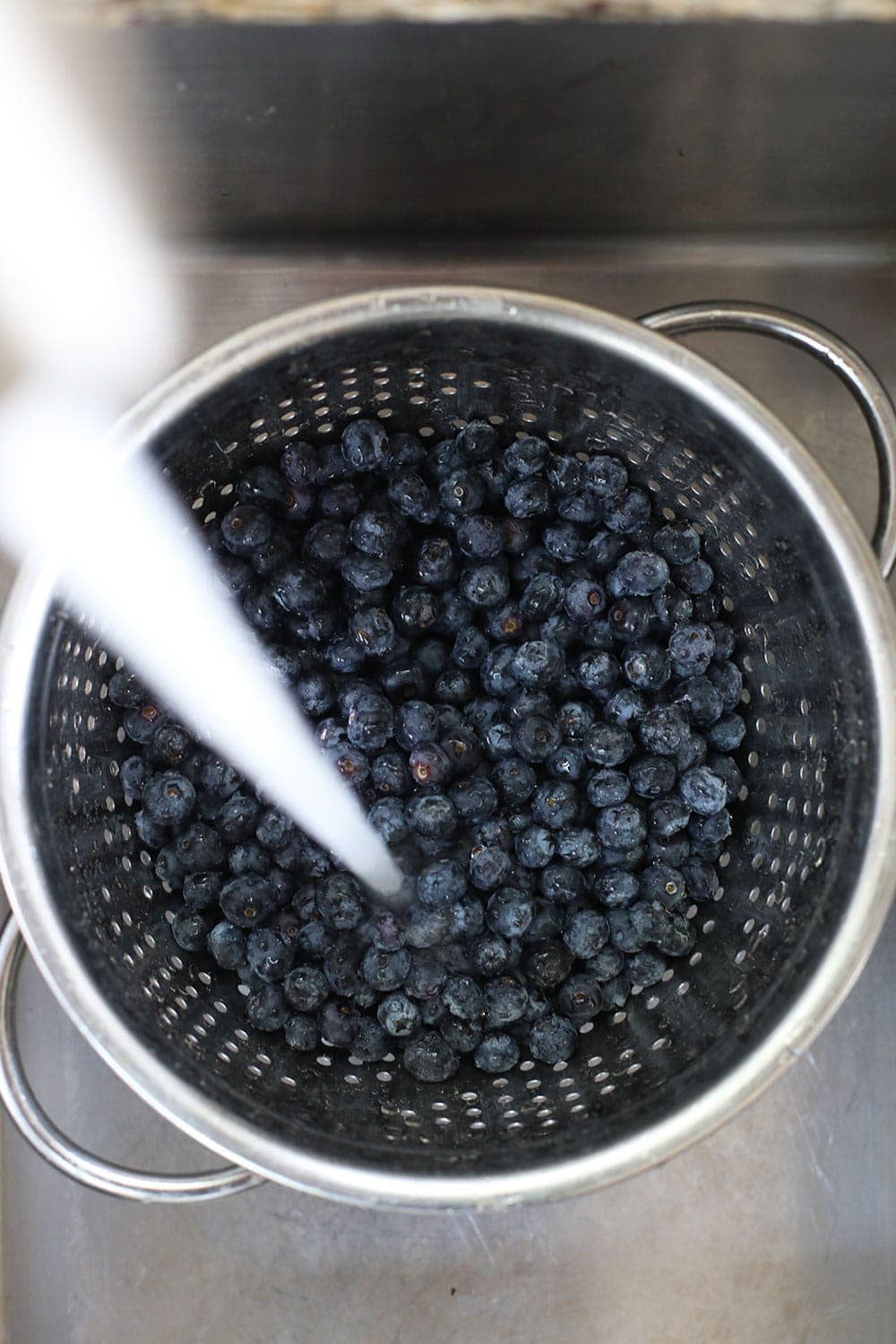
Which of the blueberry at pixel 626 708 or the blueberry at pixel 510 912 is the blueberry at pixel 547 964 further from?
the blueberry at pixel 626 708

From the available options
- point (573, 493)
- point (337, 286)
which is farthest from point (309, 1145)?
point (337, 286)

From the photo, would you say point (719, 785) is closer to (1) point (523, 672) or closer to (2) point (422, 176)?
(1) point (523, 672)

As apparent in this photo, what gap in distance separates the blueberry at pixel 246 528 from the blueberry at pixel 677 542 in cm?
45

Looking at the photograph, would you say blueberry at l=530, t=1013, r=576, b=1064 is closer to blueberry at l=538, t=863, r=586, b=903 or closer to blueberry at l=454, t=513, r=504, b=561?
blueberry at l=538, t=863, r=586, b=903

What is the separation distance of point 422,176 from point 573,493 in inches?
18.1

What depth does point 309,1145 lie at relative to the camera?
932 mm

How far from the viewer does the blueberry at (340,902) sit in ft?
3.81

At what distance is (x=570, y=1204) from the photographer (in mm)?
1418

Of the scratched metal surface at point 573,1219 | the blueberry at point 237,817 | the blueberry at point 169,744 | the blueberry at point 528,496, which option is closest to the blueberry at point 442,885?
the blueberry at point 237,817

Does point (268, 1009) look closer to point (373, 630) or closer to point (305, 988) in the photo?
point (305, 988)

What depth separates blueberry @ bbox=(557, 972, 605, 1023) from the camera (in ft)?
3.80

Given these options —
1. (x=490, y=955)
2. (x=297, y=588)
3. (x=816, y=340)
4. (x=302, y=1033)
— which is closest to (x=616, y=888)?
(x=490, y=955)

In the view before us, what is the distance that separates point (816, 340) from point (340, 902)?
0.78 metres

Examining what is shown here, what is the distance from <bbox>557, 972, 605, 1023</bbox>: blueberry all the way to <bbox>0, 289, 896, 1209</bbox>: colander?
0.14 ft
